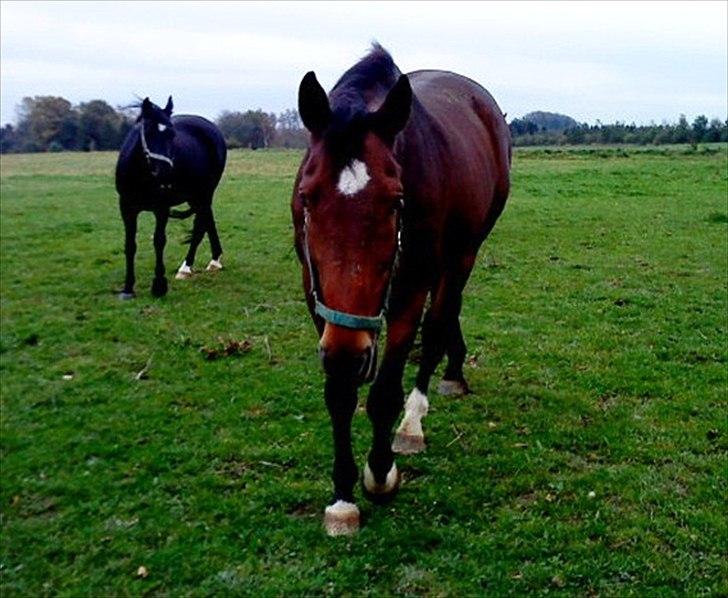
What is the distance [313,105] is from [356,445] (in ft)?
7.47

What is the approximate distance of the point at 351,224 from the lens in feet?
8.55

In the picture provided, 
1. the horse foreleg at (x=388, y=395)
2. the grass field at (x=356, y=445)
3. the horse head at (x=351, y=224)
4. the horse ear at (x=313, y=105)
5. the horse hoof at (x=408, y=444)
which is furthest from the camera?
the horse hoof at (x=408, y=444)

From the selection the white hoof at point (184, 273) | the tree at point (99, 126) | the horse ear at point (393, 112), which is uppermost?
the tree at point (99, 126)

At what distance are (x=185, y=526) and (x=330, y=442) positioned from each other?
111 cm

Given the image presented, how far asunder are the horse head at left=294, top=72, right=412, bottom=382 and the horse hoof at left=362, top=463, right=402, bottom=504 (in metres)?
1.13

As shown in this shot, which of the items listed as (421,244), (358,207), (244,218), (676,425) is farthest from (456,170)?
(244,218)

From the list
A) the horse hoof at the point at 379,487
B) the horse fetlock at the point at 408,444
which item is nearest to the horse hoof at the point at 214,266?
the horse fetlock at the point at 408,444

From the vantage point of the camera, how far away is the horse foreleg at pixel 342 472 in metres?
3.40

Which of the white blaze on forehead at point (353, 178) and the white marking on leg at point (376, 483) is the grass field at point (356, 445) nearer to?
the white marking on leg at point (376, 483)

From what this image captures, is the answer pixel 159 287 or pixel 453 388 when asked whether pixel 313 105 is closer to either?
pixel 453 388

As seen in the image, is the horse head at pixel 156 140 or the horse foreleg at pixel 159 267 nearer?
the horse head at pixel 156 140

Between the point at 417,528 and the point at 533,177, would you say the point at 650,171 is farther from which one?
the point at 417,528

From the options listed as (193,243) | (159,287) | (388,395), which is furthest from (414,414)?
(193,243)

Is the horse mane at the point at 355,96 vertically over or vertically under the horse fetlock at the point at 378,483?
over
